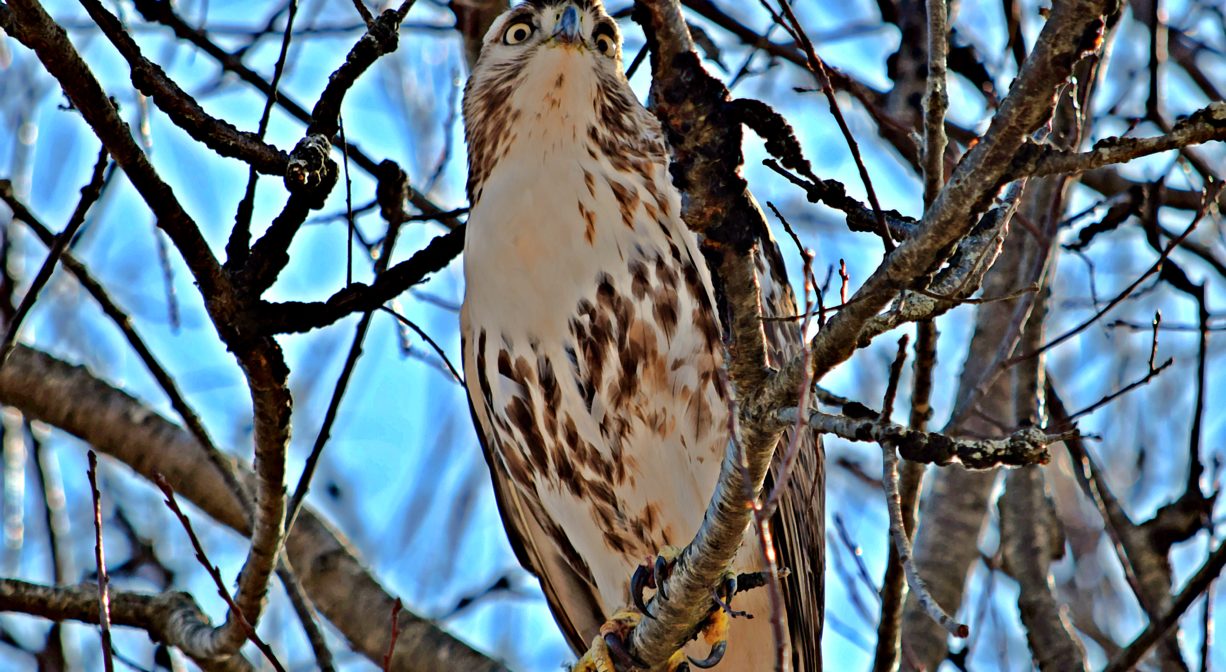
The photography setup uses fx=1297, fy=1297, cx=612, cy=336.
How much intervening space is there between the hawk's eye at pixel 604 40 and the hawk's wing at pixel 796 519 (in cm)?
82

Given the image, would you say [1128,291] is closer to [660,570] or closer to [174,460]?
[660,570]

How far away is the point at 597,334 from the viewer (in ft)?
11.8

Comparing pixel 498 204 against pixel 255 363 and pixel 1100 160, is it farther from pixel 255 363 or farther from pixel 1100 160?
pixel 1100 160

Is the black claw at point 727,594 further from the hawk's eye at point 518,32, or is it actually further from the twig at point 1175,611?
the hawk's eye at point 518,32

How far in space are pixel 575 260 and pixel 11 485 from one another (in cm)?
304

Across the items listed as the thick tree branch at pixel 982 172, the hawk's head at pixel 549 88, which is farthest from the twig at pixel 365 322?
the thick tree branch at pixel 982 172

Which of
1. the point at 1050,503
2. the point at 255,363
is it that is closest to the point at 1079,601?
the point at 1050,503

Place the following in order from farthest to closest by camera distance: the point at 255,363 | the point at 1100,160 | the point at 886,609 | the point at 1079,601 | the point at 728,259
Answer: the point at 1079,601, the point at 886,609, the point at 255,363, the point at 728,259, the point at 1100,160

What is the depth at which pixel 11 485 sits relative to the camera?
534 cm

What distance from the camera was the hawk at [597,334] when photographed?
359 centimetres

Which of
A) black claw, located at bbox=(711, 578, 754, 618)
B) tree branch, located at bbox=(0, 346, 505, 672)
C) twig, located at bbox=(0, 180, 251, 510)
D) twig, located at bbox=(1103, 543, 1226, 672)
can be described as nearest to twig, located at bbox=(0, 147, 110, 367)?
twig, located at bbox=(0, 180, 251, 510)

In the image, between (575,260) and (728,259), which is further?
(575,260)

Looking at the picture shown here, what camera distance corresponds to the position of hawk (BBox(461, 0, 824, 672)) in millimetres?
3590

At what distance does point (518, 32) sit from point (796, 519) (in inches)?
70.4
